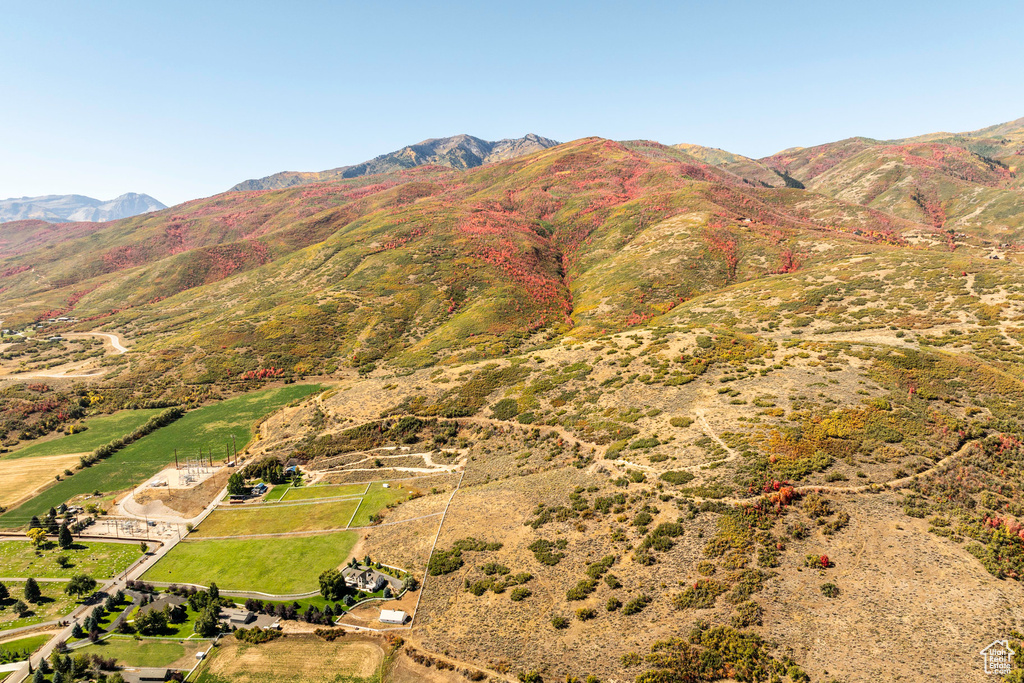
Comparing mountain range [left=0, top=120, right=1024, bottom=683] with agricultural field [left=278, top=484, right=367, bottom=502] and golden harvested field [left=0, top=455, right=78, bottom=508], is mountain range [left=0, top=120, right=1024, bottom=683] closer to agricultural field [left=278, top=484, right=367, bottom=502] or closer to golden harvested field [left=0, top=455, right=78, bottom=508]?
golden harvested field [left=0, top=455, right=78, bottom=508]

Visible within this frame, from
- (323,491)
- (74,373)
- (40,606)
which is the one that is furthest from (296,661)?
(74,373)

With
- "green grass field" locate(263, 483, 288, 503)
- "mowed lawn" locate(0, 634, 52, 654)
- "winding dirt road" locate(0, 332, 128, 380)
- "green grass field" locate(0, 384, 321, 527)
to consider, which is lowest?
"mowed lawn" locate(0, 634, 52, 654)

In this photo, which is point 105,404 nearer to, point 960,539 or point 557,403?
point 557,403

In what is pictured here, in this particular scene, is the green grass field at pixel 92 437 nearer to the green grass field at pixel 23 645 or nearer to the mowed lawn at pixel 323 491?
the mowed lawn at pixel 323 491

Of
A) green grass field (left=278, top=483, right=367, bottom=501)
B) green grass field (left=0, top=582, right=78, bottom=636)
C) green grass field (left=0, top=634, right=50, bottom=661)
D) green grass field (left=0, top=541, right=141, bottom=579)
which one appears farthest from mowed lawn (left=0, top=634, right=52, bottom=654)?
green grass field (left=278, top=483, right=367, bottom=501)

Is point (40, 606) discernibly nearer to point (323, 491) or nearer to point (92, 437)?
point (323, 491)

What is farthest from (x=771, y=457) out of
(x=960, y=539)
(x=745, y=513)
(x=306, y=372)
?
(x=306, y=372)
